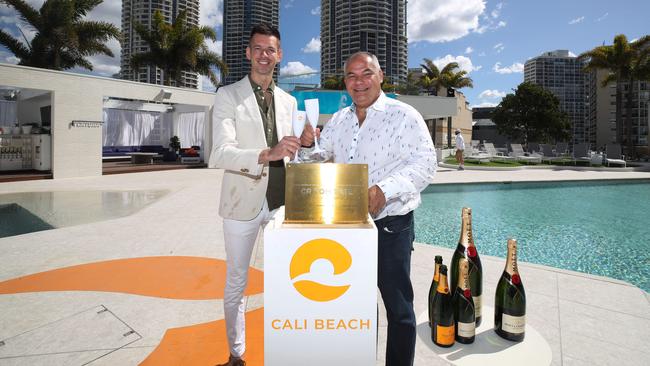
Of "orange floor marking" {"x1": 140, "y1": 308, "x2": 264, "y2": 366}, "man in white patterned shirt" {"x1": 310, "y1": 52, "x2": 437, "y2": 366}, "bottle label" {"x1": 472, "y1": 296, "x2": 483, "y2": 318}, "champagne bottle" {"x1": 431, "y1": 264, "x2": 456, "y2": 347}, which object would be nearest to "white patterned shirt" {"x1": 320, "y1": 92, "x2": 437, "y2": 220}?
"man in white patterned shirt" {"x1": 310, "y1": 52, "x2": 437, "y2": 366}

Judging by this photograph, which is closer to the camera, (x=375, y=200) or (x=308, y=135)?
(x=375, y=200)

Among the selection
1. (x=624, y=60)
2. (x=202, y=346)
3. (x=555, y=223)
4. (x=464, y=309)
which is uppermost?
(x=624, y=60)

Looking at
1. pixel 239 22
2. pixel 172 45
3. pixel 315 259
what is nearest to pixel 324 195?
pixel 315 259

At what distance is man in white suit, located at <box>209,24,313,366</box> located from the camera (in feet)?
6.31

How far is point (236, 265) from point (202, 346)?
0.82 meters

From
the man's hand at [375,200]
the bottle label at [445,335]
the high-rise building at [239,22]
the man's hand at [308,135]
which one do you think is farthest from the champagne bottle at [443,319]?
the high-rise building at [239,22]

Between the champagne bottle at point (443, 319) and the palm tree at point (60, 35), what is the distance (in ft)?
69.4

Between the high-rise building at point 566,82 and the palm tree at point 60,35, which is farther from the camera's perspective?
the high-rise building at point 566,82

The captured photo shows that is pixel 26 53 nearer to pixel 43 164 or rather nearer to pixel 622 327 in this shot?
pixel 43 164

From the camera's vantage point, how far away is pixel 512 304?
2021 mm

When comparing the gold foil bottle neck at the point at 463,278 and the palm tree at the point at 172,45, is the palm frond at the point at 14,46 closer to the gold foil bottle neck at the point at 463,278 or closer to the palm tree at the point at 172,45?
the palm tree at the point at 172,45

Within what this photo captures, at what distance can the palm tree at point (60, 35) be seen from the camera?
17.0 metres

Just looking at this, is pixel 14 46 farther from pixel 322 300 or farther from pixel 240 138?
pixel 322 300

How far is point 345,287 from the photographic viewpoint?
118cm
